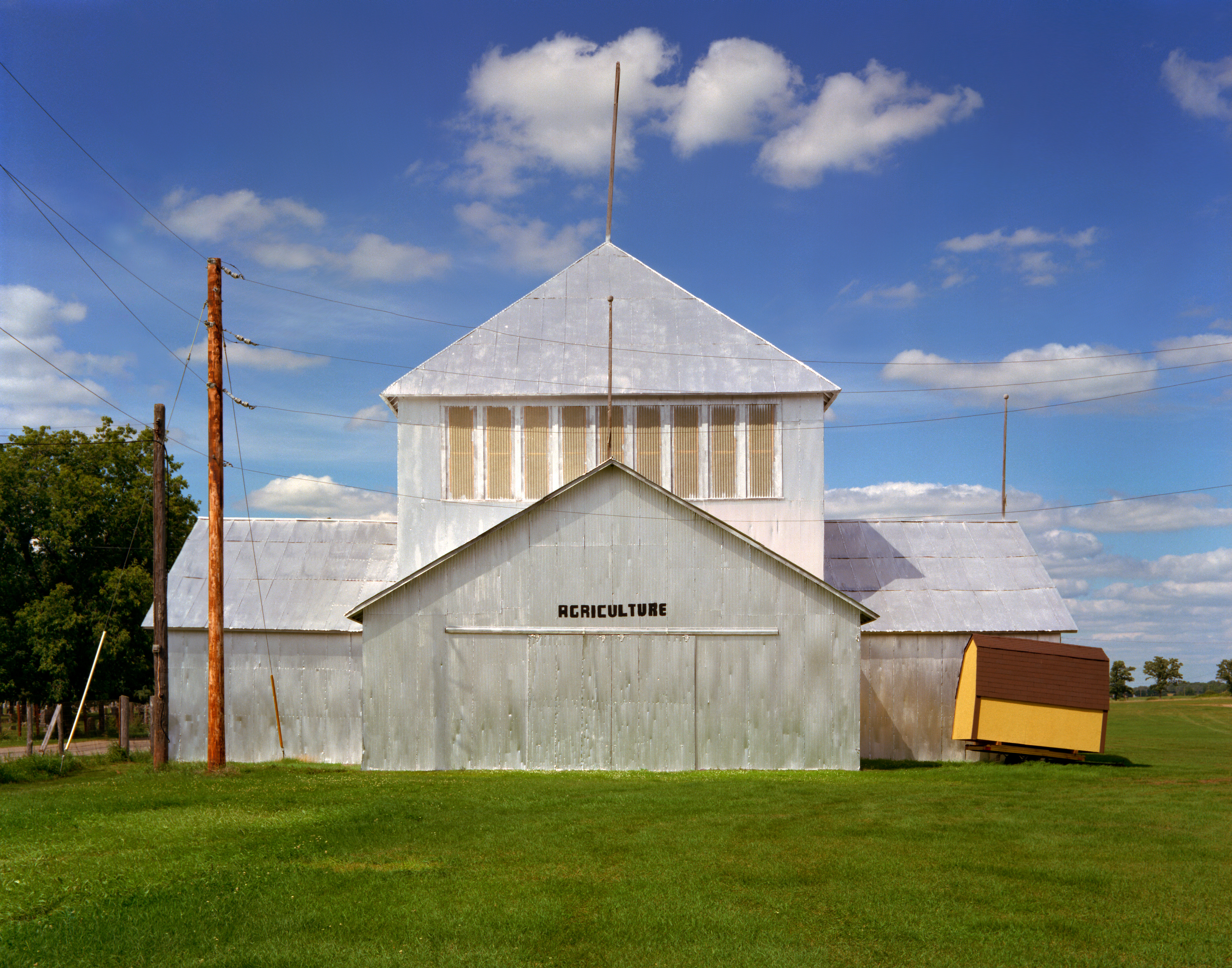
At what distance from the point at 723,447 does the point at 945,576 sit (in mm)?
8798

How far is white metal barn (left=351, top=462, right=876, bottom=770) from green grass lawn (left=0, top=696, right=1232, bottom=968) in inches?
162

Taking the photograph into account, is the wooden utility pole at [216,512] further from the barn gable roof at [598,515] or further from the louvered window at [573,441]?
the louvered window at [573,441]

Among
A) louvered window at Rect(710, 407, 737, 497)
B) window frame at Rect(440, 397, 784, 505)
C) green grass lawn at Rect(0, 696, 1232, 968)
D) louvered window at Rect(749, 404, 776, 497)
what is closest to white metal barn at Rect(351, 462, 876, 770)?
green grass lawn at Rect(0, 696, 1232, 968)

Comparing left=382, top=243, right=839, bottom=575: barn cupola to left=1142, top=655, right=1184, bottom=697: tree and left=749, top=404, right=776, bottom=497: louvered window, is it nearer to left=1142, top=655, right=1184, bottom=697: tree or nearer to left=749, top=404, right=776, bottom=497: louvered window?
left=749, top=404, right=776, bottom=497: louvered window

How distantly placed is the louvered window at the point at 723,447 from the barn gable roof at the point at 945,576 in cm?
503

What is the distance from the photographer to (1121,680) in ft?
312

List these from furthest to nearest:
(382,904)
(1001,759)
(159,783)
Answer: (1001,759) < (159,783) < (382,904)

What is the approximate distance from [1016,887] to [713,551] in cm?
1427

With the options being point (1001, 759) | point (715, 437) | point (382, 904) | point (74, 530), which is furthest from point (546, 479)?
point (74, 530)

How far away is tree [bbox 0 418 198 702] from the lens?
46062mm

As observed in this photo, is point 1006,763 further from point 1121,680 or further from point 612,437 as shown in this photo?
point 1121,680

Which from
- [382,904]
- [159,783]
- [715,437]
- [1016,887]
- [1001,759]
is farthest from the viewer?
[715,437]

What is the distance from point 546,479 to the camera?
31281mm

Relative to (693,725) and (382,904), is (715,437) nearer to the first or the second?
(693,725)
